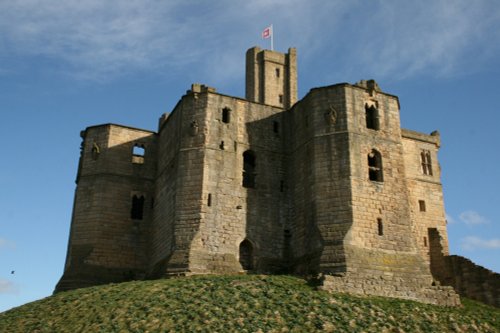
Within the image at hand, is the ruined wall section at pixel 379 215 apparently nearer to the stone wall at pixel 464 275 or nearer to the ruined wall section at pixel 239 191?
the stone wall at pixel 464 275

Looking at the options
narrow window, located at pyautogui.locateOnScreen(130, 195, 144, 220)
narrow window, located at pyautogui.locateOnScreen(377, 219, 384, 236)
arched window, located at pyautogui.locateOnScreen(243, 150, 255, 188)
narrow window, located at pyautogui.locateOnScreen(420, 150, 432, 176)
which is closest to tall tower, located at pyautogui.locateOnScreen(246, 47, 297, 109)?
narrow window, located at pyautogui.locateOnScreen(420, 150, 432, 176)

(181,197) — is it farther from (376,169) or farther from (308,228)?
(376,169)

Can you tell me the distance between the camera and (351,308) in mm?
27219

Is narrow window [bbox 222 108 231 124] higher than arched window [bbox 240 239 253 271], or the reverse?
narrow window [bbox 222 108 231 124]

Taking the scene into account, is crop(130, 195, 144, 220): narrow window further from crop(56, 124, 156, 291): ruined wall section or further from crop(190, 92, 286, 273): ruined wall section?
crop(190, 92, 286, 273): ruined wall section

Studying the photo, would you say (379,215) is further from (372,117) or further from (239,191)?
(239,191)

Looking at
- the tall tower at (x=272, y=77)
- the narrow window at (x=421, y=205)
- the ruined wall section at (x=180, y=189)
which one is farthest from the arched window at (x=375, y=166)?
the tall tower at (x=272, y=77)

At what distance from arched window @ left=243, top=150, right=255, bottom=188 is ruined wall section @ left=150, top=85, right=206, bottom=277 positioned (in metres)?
3.00

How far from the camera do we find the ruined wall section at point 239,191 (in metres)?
33.6

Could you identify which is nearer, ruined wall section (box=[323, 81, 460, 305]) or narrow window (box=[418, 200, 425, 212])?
ruined wall section (box=[323, 81, 460, 305])

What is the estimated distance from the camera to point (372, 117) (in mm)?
35562

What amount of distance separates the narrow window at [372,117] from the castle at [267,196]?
7cm

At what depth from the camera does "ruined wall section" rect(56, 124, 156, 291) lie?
123 ft

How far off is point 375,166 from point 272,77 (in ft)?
58.5
